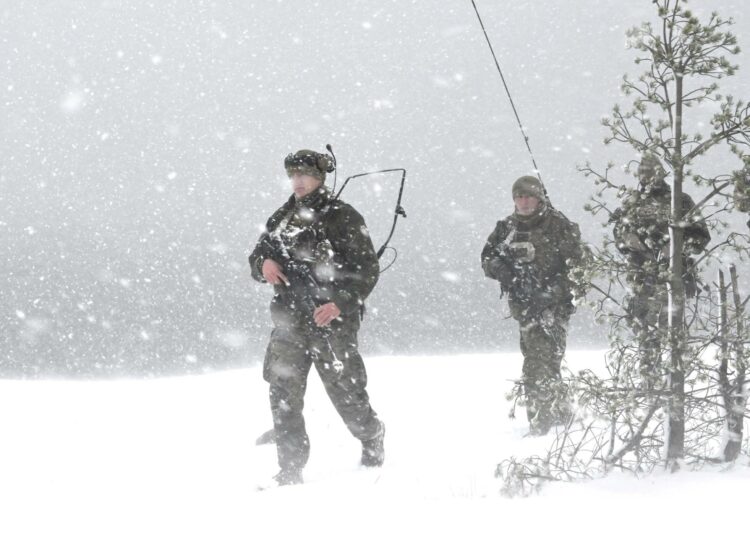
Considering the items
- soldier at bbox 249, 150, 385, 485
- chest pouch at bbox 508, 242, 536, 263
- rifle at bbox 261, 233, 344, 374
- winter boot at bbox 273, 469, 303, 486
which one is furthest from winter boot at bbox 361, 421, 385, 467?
chest pouch at bbox 508, 242, 536, 263

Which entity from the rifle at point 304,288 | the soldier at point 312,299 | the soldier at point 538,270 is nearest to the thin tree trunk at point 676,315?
the soldier at point 312,299

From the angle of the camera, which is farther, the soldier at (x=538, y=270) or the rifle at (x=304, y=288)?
the soldier at (x=538, y=270)

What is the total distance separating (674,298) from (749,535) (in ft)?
4.29

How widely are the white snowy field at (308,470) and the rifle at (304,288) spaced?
35.2 inches

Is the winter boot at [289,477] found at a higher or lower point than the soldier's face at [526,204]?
lower

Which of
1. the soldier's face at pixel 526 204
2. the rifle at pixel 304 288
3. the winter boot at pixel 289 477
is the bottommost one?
the winter boot at pixel 289 477

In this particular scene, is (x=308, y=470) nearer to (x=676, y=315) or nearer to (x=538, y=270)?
(x=538, y=270)

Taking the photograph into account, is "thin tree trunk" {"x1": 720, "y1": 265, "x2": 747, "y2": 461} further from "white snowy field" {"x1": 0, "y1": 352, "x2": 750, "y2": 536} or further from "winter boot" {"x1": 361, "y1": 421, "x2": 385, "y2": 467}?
"winter boot" {"x1": 361, "y1": 421, "x2": 385, "y2": 467}

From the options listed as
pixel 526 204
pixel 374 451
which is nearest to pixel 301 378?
pixel 374 451

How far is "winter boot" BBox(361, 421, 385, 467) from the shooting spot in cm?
518

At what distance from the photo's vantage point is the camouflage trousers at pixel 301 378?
4.88 meters

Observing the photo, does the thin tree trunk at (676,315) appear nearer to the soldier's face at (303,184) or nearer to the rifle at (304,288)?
the rifle at (304,288)

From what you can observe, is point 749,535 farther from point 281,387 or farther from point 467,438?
point 467,438

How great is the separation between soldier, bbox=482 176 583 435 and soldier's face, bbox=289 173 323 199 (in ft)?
6.64
